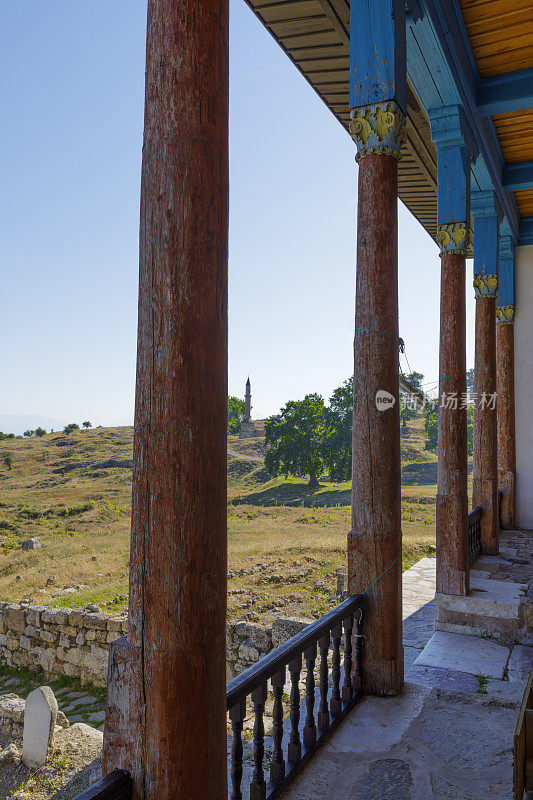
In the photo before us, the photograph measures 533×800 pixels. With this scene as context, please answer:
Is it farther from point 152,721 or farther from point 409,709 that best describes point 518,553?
point 152,721

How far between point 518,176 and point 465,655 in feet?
20.2

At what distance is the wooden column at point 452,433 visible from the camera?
5352 millimetres

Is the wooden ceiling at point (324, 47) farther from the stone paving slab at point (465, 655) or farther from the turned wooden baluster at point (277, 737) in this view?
the stone paving slab at point (465, 655)

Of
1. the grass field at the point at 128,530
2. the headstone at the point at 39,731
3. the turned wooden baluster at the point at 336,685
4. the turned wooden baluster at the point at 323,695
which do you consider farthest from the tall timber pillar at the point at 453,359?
the grass field at the point at 128,530

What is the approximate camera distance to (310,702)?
2.93 metres

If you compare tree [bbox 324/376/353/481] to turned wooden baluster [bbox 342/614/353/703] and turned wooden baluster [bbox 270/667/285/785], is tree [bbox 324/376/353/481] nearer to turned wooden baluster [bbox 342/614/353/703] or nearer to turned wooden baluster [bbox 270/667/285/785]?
turned wooden baluster [bbox 342/614/353/703]

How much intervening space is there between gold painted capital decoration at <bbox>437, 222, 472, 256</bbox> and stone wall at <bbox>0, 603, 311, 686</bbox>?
733 centimetres

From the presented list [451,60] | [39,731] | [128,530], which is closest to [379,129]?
[451,60]

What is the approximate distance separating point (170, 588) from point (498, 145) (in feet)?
25.0

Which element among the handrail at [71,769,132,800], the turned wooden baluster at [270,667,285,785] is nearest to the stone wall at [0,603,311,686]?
the turned wooden baluster at [270,667,285,785]

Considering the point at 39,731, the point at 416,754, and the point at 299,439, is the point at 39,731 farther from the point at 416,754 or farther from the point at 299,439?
the point at 299,439

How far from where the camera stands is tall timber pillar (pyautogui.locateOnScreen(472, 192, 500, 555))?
23.2ft

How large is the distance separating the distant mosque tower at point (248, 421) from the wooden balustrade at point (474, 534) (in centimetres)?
6761

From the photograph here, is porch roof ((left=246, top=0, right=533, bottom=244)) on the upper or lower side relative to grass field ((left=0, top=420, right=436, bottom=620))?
upper
